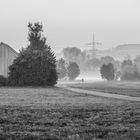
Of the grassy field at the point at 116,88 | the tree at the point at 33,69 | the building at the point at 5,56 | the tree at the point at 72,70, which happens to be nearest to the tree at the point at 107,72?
the tree at the point at 72,70

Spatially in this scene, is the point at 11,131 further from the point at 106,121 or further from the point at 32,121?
the point at 106,121

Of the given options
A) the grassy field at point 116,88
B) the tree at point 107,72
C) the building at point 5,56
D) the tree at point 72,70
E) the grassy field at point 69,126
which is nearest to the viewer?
the grassy field at point 69,126

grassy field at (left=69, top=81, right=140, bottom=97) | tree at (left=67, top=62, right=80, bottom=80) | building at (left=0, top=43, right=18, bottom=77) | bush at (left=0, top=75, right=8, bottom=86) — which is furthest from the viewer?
tree at (left=67, top=62, right=80, bottom=80)

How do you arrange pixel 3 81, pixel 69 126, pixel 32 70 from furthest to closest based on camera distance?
1. pixel 32 70
2. pixel 3 81
3. pixel 69 126

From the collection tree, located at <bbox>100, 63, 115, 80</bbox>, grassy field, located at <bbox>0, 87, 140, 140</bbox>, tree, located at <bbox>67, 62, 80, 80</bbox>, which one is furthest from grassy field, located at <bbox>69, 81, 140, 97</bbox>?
tree, located at <bbox>67, 62, 80, 80</bbox>

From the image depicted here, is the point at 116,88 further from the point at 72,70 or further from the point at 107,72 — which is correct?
the point at 72,70

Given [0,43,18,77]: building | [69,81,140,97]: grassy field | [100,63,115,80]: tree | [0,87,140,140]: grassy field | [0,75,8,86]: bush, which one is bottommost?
[0,87,140,140]: grassy field

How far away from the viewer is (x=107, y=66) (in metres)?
122

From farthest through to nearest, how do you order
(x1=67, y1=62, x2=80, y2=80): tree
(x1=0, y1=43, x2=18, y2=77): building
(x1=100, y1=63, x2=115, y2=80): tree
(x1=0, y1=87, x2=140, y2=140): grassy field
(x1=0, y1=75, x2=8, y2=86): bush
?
(x1=67, y1=62, x2=80, y2=80): tree → (x1=100, y1=63, x2=115, y2=80): tree → (x1=0, y1=43, x2=18, y2=77): building → (x1=0, y1=75, x2=8, y2=86): bush → (x1=0, y1=87, x2=140, y2=140): grassy field

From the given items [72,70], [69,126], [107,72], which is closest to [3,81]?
[69,126]

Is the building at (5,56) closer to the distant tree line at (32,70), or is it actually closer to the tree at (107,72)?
the distant tree line at (32,70)

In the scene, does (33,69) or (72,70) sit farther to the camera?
(72,70)

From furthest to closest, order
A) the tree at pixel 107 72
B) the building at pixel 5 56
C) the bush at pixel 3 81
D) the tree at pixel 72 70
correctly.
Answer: the tree at pixel 72 70 → the tree at pixel 107 72 → the building at pixel 5 56 → the bush at pixel 3 81

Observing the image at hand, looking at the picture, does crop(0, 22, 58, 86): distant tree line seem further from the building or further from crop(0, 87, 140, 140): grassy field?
crop(0, 87, 140, 140): grassy field
